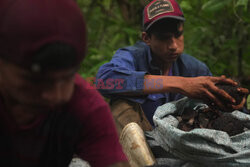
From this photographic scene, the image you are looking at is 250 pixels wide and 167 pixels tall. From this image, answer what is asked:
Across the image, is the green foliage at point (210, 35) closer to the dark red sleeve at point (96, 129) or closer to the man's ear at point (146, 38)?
the man's ear at point (146, 38)

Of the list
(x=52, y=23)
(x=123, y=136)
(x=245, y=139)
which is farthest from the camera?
(x=123, y=136)

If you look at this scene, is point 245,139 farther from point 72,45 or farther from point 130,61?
point 72,45

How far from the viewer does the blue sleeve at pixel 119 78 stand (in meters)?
2.16

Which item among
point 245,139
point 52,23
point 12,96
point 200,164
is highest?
point 52,23

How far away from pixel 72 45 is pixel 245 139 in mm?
1249

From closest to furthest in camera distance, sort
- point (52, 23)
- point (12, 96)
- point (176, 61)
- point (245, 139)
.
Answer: point (52, 23), point (12, 96), point (245, 139), point (176, 61)

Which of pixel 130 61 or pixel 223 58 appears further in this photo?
pixel 223 58

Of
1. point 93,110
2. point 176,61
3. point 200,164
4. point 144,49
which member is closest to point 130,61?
point 144,49

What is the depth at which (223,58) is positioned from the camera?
11.7 feet

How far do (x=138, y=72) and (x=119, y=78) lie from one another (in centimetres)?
13

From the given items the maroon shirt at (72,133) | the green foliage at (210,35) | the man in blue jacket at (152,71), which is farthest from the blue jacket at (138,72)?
the maroon shirt at (72,133)

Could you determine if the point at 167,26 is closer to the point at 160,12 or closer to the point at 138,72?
the point at 160,12

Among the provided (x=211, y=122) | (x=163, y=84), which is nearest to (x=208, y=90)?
(x=211, y=122)

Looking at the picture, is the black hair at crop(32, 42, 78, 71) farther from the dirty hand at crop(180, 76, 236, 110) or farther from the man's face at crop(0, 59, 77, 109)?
the dirty hand at crop(180, 76, 236, 110)
